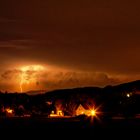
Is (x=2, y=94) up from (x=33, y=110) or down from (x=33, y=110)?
up

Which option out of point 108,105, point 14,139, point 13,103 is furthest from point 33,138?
point 13,103

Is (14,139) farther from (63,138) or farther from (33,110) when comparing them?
(33,110)

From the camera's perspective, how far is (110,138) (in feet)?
111

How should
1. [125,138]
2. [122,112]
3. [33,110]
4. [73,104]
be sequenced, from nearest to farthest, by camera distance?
[125,138]
[122,112]
[73,104]
[33,110]

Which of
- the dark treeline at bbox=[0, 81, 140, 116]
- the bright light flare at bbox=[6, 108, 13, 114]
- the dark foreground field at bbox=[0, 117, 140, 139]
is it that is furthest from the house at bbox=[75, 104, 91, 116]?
the dark foreground field at bbox=[0, 117, 140, 139]

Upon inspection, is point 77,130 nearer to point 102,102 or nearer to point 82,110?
point 82,110

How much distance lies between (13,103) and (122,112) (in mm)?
70065

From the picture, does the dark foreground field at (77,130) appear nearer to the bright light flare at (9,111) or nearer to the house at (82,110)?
the house at (82,110)

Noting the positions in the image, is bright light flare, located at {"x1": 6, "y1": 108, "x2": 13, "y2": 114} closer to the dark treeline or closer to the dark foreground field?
the dark treeline

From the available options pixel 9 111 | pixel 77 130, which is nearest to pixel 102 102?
pixel 9 111

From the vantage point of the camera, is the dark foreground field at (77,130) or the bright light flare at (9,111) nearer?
the dark foreground field at (77,130)

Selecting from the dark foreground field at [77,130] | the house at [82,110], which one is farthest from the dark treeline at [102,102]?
the dark foreground field at [77,130]

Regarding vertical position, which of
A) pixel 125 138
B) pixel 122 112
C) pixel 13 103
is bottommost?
pixel 125 138

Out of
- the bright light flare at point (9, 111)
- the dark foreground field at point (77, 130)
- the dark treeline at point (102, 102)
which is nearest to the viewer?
the dark foreground field at point (77, 130)
